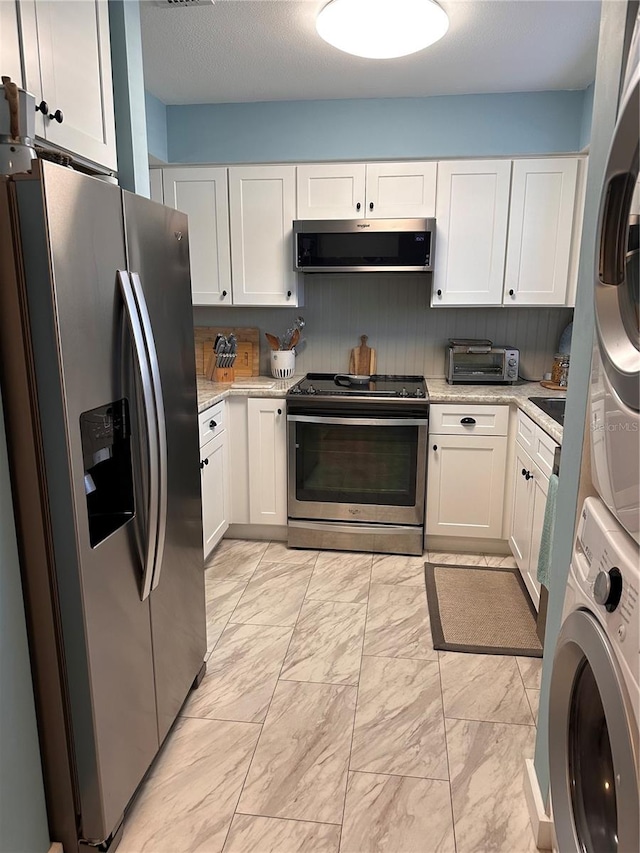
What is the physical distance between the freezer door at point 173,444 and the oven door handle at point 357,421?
1240mm

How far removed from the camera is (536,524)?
264cm

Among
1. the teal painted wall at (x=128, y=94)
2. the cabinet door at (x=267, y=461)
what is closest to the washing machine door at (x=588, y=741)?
the teal painted wall at (x=128, y=94)

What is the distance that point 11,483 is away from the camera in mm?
1298

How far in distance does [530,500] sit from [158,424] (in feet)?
6.21

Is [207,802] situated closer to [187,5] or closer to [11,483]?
[11,483]

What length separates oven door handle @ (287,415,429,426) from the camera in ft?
10.5

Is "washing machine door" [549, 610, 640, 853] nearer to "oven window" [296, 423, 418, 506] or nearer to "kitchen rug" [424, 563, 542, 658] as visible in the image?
"kitchen rug" [424, 563, 542, 658]

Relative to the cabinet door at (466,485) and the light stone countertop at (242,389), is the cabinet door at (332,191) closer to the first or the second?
the light stone countertop at (242,389)

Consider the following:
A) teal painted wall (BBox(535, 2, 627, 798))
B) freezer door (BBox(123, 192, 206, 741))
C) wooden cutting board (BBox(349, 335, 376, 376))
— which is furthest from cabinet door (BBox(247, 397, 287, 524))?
teal painted wall (BBox(535, 2, 627, 798))

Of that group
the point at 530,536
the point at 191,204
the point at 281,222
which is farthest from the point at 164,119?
the point at 530,536

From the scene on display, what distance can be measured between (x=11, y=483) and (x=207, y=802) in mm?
1144

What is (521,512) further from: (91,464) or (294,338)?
(91,464)

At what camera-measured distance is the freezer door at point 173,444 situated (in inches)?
65.2

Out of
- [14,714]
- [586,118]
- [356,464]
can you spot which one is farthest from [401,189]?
[14,714]
